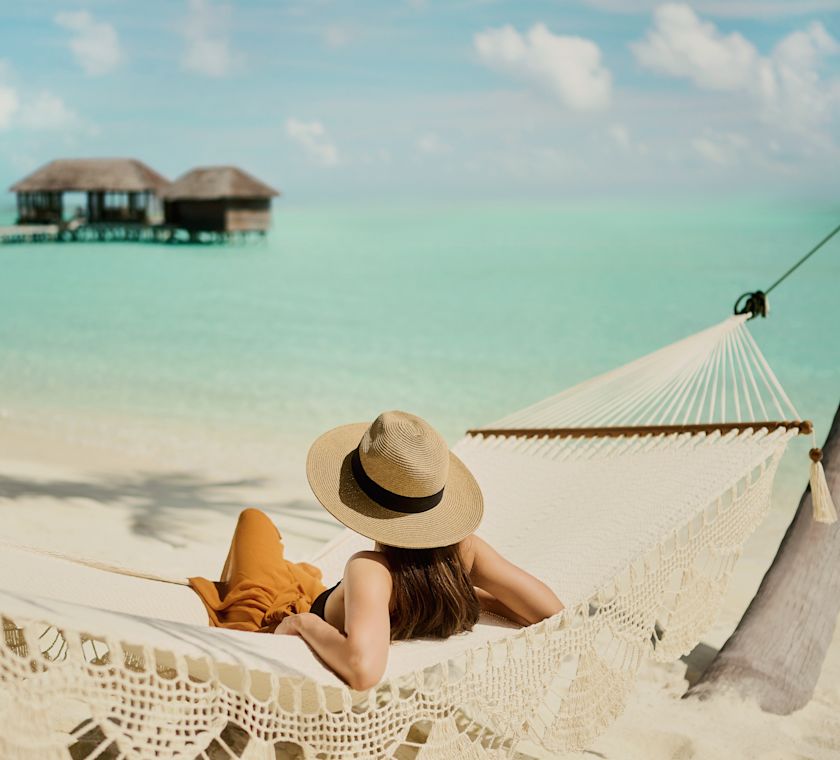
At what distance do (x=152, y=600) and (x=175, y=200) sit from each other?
23.8 m

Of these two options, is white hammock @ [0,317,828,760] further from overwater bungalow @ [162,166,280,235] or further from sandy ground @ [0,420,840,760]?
overwater bungalow @ [162,166,280,235]

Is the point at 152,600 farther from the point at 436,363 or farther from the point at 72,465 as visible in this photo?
the point at 436,363

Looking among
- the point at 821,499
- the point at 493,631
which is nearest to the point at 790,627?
the point at 821,499

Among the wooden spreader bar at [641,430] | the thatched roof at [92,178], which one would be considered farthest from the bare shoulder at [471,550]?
the thatched roof at [92,178]

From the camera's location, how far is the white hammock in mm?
1057

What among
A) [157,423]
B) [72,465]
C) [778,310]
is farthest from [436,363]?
[778,310]

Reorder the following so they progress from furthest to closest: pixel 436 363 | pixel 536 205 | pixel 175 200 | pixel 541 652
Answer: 1. pixel 536 205
2. pixel 175 200
3. pixel 436 363
4. pixel 541 652

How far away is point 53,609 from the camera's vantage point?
3.40ft

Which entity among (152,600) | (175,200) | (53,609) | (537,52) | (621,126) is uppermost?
(537,52)

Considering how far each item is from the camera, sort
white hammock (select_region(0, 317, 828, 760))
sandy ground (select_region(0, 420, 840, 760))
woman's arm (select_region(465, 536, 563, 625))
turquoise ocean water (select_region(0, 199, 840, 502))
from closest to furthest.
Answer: white hammock (select_region(0, 317, 828, 760)) → woman's arm (select_region(465, 536, 563, 625)) → sandy ground (select_region(0, 420, 840, 760)) → turquoise ocean water (select_region(0, 199, 840, 502))

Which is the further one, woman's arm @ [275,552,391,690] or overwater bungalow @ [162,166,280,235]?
overwater bungalow @ [162,166,280,235]

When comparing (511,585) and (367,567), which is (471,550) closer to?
(511,585)

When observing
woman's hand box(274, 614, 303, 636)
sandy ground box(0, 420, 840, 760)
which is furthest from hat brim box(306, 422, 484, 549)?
sandy ground box(0, 420, 840, 760)

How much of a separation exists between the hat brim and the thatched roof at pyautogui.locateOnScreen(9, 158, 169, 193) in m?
24.0
